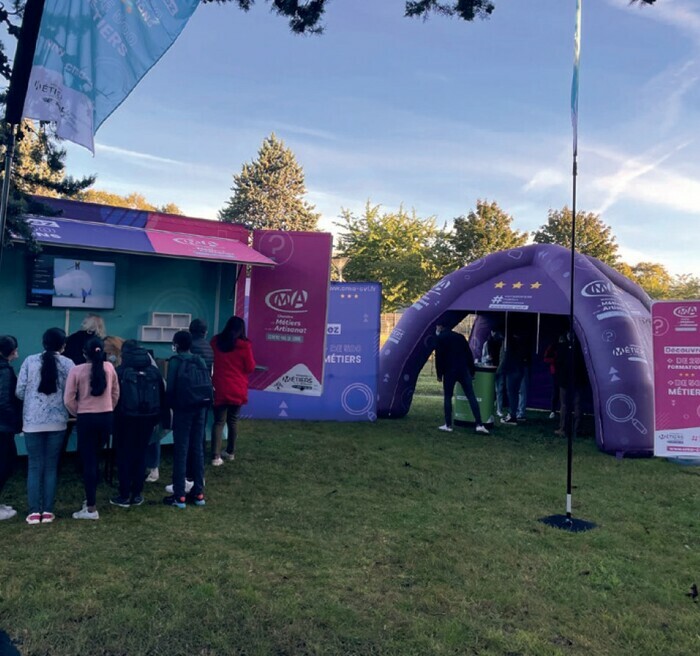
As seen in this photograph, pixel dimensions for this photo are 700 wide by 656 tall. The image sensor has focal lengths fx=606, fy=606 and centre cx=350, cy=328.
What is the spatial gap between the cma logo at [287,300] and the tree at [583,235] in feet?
107

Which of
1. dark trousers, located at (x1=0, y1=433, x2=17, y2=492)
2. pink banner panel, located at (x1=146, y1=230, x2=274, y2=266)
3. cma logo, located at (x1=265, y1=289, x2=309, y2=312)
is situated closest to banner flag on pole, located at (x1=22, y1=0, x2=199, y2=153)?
dark trousers, located at (x1=0, y1=433, x2=17, y2=492)

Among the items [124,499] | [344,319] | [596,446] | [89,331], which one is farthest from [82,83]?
[596,446]

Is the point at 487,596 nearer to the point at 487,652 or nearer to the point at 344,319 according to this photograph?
the point at 487,652

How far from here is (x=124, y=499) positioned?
5.34 metres

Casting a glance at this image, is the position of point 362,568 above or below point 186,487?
below

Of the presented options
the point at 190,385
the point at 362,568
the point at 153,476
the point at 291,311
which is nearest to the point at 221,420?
the point at 153,476

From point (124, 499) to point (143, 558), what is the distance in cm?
130

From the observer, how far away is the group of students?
472 centimetres

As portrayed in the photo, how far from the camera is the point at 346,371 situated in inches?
399

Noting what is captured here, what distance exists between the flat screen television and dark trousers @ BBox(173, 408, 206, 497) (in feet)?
7.05

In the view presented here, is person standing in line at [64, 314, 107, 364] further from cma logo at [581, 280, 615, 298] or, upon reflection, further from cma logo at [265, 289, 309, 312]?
cma logo at [581, 280, 615, 298]

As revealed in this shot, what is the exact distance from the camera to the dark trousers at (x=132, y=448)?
510cm

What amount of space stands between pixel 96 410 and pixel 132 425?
0.35 metres

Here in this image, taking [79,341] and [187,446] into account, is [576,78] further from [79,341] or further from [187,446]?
[79,341]
